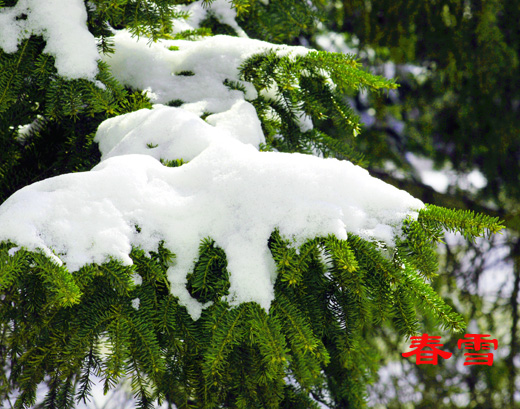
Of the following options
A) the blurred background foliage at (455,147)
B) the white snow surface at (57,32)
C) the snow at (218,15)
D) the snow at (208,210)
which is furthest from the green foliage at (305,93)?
the blurred background foliage at (455,147)

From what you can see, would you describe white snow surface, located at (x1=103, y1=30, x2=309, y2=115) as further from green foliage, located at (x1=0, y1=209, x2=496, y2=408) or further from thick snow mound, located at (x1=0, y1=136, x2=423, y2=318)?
green foliage, located at (x1=0, y1=209, x2=496, y2=408)

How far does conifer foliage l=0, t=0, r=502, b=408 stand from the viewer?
109cm

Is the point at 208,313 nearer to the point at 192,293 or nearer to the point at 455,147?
the point at 192,293

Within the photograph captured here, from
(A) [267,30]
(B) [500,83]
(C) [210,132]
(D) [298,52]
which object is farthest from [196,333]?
(B) [500,83]

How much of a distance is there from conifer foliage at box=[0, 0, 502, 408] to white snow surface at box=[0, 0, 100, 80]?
0.9 inches

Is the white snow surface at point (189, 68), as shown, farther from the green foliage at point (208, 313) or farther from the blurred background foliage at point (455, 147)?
the blurred background foliage at point (455, 147)

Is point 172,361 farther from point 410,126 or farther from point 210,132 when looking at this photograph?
point 410,126

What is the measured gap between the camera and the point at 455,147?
452 centimetres

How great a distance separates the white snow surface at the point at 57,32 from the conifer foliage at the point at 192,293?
0.02 metres

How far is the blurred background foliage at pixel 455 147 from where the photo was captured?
133 inches

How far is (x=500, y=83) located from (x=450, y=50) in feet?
2.77

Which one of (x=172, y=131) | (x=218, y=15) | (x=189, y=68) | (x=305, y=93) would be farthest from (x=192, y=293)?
(x=218, y=15)

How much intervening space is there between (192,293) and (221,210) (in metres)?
0.21

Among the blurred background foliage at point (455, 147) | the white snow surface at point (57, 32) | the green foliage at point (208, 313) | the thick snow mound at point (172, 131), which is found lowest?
the blurred background foliage at point (455, 147)
